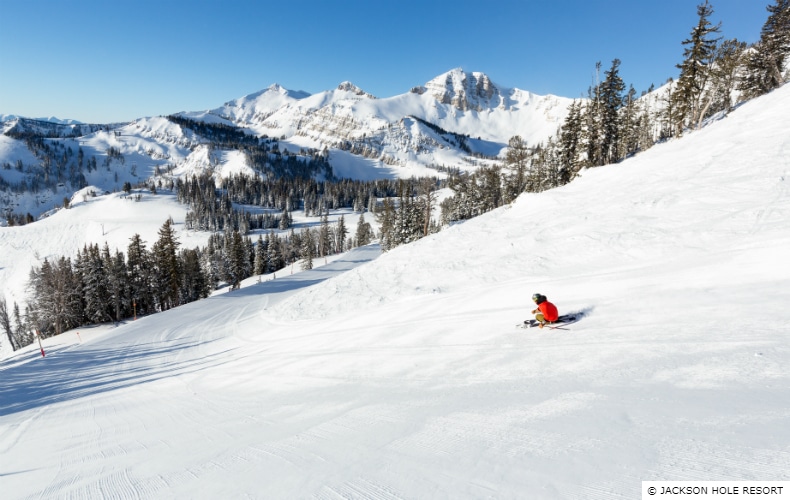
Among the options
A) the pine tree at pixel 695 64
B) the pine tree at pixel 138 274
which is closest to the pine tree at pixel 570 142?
the pine tree at pixel 695 64

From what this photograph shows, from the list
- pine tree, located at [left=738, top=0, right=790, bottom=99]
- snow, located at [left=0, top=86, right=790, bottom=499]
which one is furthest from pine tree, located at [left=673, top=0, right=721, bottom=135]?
snow, located at [left=0, top=86, right=790, bottom=499]

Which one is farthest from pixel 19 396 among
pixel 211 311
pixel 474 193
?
pixel 474 193

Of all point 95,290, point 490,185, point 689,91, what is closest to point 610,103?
point 689,91

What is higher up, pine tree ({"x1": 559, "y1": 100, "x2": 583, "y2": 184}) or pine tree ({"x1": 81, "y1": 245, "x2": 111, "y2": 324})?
pine tree ({"x1": 559, "y1": 100, "x2": 583, "y2": 184})

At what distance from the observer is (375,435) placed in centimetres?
488

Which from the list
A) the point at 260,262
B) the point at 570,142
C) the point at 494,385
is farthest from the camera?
the point at 260,262

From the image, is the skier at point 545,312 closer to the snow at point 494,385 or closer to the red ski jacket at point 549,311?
the red ski jacket at point 549,311

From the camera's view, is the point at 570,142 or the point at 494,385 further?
the point at 570,142

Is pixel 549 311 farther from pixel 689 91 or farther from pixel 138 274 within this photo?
pixel 138 274

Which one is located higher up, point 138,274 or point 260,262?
point 138,274

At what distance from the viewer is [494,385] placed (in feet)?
19.5

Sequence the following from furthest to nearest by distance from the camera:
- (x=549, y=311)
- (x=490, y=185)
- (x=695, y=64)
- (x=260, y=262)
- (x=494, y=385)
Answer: (x=260, y=262), (x=490, y=185), (x=695, y=64), (x=549, y=311), (x=494, y=385)

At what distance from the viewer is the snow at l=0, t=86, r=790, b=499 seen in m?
3.61

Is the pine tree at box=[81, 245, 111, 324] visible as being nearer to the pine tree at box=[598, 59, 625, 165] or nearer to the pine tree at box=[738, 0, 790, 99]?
the pine tree at box=[598, 59, 625, 165]
